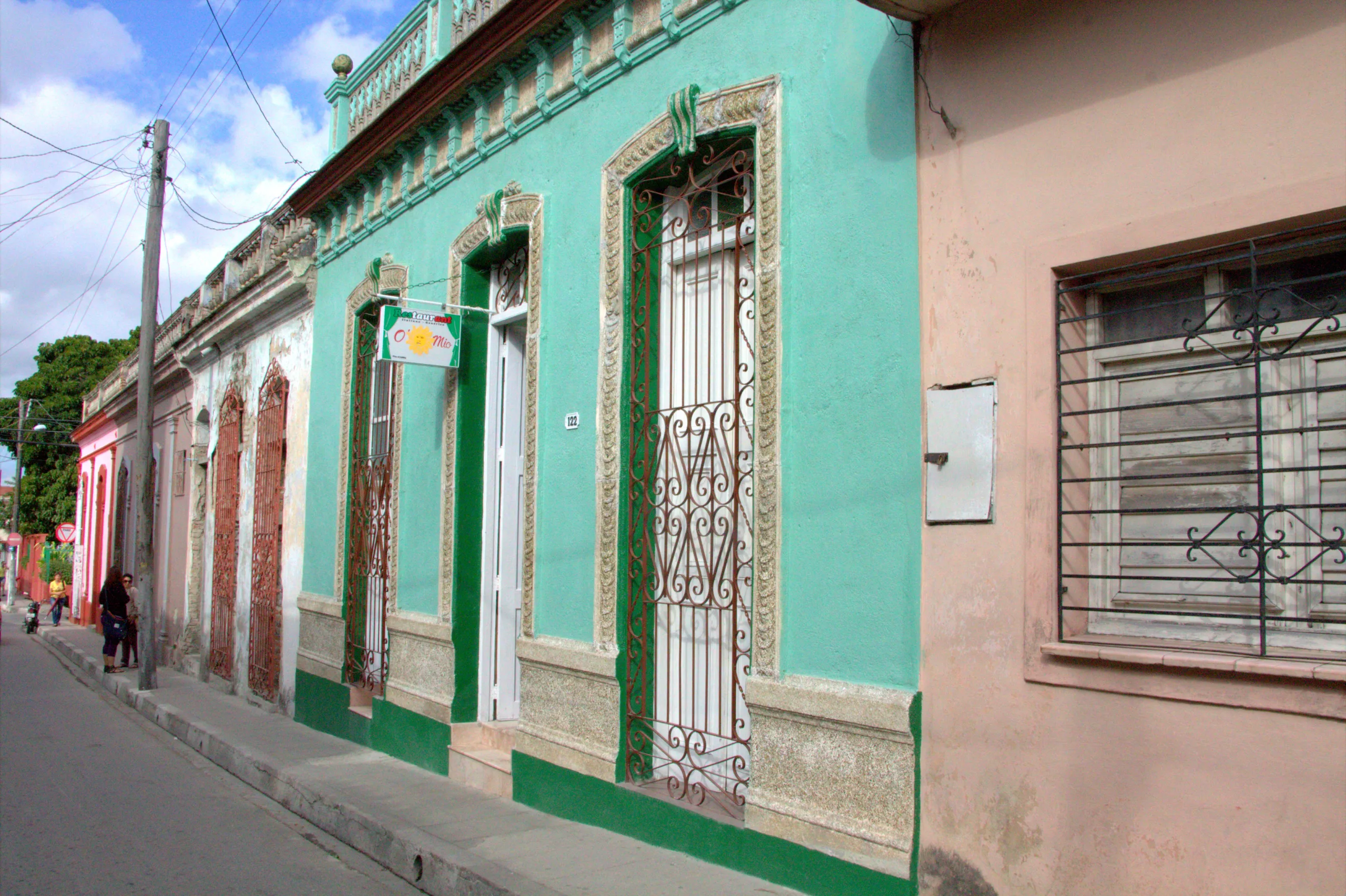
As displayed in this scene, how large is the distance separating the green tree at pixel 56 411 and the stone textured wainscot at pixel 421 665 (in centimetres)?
3981

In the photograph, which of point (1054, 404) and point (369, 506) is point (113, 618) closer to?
point (369, 506)

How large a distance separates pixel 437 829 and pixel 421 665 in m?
2.39

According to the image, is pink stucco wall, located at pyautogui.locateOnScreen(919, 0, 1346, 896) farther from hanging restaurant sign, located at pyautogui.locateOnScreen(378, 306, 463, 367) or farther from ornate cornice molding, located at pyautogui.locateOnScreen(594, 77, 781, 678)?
hanging restaurant sign, located at pyautogui.locateOnScreen(378, 306, 463, 367)

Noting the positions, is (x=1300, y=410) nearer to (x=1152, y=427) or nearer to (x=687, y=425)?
(x=1152, y=427)

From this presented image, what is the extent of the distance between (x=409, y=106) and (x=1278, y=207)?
24.3ft

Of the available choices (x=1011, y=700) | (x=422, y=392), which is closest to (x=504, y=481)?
(x=422, y=392)

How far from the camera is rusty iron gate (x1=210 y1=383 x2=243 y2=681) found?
47.3ft

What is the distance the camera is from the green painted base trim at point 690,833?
15.2 feet

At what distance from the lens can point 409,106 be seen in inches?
359

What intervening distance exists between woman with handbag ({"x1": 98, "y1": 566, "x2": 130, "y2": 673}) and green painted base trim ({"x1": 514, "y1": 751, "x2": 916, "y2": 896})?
12135mm

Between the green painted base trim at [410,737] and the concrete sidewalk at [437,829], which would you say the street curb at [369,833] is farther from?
the green painted base trim at [410,737]

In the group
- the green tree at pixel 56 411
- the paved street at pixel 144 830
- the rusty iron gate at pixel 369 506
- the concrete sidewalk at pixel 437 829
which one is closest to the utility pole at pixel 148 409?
the paved street at pixel 144 830

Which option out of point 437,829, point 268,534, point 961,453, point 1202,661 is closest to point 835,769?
point 961,453

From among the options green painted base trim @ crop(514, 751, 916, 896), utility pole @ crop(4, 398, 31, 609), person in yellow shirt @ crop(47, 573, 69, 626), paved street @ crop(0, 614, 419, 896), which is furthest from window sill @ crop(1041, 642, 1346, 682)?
utility pole @ crop(4, 398, 31, 609)
